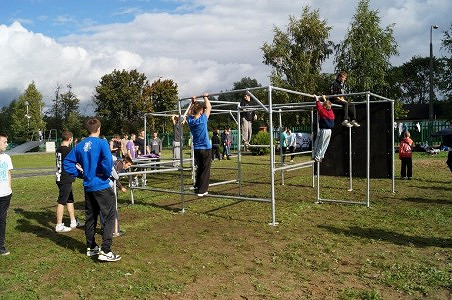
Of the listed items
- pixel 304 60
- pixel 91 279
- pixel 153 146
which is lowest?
pixel 91 279

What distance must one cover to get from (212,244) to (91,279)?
198 centimetres

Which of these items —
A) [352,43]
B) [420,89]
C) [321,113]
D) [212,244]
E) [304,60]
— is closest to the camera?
[212,244]

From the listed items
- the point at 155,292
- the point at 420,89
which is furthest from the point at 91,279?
the point at 420,89

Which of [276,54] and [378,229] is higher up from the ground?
[276,54]

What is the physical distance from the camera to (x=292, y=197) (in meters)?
10.3

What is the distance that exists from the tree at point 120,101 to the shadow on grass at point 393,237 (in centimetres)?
4209

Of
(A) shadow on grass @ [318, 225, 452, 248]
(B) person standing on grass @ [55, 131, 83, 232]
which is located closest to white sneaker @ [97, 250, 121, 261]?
(B) person standing on grass @ [55, 131, 83, 232]

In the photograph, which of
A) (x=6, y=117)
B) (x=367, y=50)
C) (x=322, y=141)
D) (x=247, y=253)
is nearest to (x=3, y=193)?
(x=247, y=253)

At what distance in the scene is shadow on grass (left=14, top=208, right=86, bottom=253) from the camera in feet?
21.4

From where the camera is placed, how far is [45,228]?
25.6 ft

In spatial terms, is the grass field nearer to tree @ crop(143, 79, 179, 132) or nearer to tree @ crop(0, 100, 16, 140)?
tree @ crop(143, 79, 179, 132)

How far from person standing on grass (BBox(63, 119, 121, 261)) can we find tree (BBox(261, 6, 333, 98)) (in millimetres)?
30170

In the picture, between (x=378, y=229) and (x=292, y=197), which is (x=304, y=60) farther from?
(x=378, y=229)

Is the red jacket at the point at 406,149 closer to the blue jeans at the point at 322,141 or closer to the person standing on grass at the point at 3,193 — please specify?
the blue jeans at the point at 322,141
